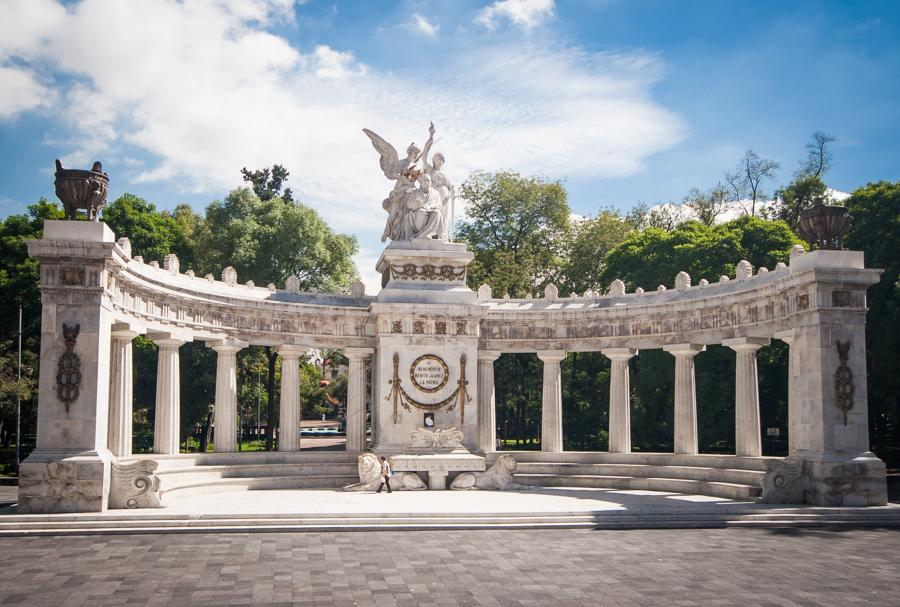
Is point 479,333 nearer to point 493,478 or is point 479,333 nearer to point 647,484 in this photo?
point 493,478

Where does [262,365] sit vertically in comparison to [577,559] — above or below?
above

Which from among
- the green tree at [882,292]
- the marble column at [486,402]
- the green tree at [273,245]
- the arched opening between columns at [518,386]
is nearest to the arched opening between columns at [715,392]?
the green tree at [882,292]

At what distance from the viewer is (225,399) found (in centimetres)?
4247

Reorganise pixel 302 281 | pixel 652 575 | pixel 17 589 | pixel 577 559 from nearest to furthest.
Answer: pixel 17 589 → pixel 652 575 → pixel 577 559 → pixel 302 281

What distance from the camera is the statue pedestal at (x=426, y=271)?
43.8m

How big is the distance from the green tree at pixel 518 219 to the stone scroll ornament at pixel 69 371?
154 feet

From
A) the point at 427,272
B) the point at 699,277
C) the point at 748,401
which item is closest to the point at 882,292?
the point at 699,277

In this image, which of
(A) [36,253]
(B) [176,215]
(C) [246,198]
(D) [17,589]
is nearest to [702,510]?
(D) [17,589]

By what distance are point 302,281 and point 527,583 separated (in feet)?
175

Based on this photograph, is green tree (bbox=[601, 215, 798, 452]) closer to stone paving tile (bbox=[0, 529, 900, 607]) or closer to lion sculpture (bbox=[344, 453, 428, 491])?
lion sculpture (bbox=[344, 453, 428, 491])

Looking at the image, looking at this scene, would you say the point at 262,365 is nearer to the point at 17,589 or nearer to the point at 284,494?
the point at 284,494

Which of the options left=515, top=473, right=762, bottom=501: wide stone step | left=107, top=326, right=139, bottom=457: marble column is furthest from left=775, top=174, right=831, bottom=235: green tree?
left=107, top=326, right=139, bottom=457: marble column

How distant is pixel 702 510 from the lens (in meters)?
30.3

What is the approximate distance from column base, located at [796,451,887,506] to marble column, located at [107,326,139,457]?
26179mm
